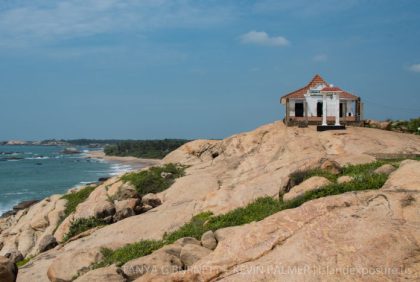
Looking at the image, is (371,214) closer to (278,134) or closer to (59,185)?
(278,134)

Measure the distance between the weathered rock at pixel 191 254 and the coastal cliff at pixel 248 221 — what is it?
0.03 m

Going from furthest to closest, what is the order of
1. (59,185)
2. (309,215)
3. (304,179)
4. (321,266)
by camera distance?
(59,185) → (304,179) → (309,215) → (321,266)

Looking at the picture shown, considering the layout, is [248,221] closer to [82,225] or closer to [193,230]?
[193,230]

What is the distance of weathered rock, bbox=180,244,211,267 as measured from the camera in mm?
11594

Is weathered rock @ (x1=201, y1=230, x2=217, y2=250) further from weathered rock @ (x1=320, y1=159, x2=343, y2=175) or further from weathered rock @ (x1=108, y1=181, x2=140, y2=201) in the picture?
weathered rock @ (x1=108, y1=181, x2=140, y2=201)

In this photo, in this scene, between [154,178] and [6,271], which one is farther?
[154,178]

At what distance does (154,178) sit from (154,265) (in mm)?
18821

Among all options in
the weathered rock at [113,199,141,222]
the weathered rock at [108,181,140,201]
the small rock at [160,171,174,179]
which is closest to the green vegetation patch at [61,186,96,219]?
the weathered rock at [108,181,140,201]

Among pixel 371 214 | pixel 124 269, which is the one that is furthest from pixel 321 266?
pixel 124 269

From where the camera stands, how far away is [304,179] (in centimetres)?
1681

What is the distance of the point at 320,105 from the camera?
119ft

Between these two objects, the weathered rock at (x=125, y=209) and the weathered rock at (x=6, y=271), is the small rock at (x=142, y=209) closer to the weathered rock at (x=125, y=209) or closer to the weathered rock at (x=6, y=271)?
the weathered rock at (x=125, y=209)

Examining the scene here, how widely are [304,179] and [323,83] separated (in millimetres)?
22051

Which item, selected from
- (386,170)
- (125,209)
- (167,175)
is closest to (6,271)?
(125,209)
